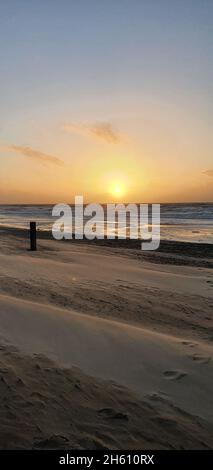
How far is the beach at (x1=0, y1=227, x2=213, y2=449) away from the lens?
343 cm

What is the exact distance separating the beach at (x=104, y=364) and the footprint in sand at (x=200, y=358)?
3 centimetres

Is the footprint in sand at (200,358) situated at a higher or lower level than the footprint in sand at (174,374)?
higher

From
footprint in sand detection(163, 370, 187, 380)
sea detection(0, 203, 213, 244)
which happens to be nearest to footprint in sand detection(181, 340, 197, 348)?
footprint in sand detection(163, 370, 187, 380)

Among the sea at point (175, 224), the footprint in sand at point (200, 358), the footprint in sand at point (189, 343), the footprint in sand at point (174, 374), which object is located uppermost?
the sea at point (175, 224)

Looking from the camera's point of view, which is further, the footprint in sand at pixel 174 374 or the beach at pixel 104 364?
the footprint in sand at pixel 174 374

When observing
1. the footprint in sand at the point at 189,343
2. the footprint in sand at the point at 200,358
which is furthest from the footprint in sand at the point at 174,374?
the footprint in sand at the point at 189,343

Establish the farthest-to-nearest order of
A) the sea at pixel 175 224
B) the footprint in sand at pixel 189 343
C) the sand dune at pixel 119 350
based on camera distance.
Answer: the sea at pixel 175 224 → the footprint in sand at pixel 189 343 → the sand dune at pixel 119 350

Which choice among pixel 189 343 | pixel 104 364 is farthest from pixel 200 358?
pixel 104 364

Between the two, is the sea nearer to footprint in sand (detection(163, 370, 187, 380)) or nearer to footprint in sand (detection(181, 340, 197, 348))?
footprint in sand (detection(181, 340, 197, 348))

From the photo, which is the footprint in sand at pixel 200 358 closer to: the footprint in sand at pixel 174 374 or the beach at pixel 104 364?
the beach at pixel 104 364

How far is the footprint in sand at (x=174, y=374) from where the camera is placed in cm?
459

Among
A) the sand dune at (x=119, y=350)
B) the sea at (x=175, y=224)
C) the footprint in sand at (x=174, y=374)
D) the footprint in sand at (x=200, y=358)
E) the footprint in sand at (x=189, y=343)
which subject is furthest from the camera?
the sea at (x=175, y=224)

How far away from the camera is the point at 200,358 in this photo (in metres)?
5.11
